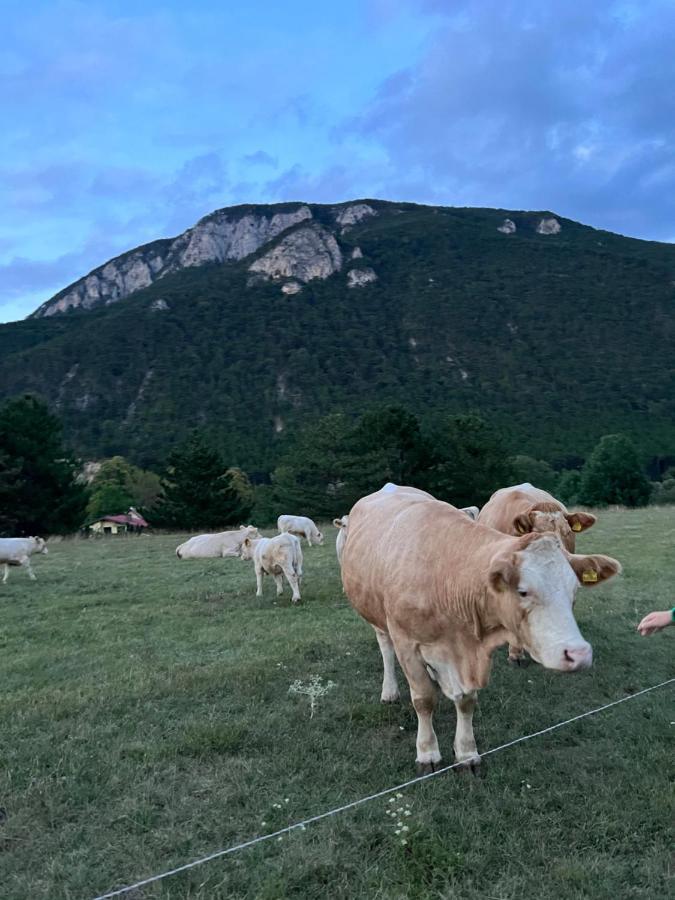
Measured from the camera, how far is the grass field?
10.7 ft

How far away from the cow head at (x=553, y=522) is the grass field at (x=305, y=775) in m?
1.60

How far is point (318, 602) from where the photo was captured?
10.9m

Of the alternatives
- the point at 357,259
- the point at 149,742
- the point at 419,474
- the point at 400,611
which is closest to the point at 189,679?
the point at 149,742

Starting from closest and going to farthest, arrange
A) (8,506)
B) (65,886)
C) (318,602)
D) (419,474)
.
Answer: (65,886) < (318,602) < (8,506) < (419,474)

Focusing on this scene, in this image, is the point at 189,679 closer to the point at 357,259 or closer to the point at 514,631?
the point at 514,631

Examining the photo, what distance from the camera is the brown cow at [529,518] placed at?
5566 mm

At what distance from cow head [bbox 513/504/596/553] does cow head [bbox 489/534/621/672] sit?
6.19 ft

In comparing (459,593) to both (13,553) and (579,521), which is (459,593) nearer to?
(579,521)

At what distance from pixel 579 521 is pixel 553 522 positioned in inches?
21.9

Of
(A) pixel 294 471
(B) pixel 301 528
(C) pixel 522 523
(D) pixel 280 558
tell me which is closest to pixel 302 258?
(A) pixel 294 471

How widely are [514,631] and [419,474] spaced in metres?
33.3

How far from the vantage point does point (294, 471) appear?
40.6m

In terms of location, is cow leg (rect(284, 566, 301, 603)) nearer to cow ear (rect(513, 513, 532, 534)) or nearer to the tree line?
cow ear (rect(513, 513, 532, 534))

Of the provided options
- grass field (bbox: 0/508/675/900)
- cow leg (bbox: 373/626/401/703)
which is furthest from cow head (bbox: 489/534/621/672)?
cow leg (bbox: 373/626/401/703)
